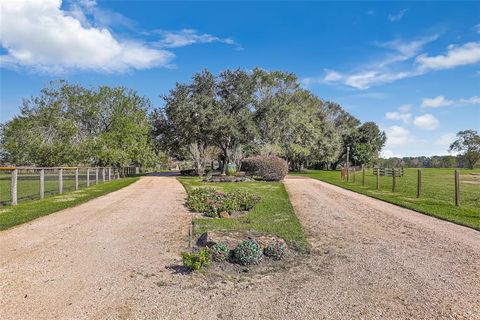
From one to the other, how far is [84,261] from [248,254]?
269cm

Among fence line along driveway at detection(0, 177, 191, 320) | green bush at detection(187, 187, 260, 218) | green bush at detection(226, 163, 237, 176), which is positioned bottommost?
fence line along driveway at detection(0, 177, 191, 320)

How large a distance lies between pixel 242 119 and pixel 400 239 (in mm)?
24918

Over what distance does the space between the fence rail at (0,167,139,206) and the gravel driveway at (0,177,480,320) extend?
546cm

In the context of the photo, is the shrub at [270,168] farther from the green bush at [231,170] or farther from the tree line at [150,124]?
the tree line at [150,124]

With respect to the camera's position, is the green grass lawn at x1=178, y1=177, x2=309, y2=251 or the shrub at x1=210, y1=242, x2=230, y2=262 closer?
the shrub at x1=210, y1=242, x2=230, y2=262

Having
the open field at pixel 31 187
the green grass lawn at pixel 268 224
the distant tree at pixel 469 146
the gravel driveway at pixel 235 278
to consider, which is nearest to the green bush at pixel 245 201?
the green grass lawn at pixel 268 224

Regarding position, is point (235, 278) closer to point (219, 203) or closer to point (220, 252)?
point (220, 252)

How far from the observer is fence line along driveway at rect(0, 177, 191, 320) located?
3829 millimetres

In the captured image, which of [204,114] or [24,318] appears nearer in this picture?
[24,318]

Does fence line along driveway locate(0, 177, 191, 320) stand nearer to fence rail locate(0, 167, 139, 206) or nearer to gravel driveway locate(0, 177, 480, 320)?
gravel driveway locate(0, 177, 480, 320)

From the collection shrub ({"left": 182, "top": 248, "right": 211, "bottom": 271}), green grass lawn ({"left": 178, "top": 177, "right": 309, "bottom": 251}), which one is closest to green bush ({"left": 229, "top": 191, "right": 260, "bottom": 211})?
green grass lawn ({"left": 178, "top": 177, "right": 309, "bottom": 251})

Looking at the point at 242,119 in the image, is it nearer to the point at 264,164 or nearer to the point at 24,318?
the point at 264,164

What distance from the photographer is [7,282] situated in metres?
4.48

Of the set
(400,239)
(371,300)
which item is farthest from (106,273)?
(400,239)
